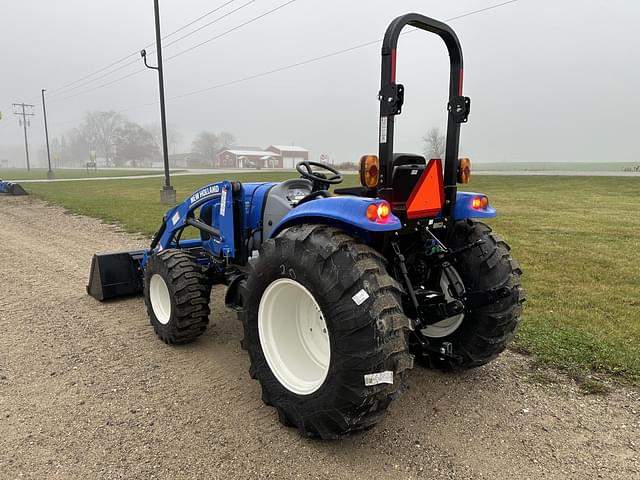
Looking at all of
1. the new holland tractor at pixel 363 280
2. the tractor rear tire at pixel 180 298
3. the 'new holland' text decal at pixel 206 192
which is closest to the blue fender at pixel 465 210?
the new holland tractor at pixel 363 280

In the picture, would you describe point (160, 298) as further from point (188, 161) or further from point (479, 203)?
point (188, 161)

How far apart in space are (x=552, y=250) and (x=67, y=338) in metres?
7.21

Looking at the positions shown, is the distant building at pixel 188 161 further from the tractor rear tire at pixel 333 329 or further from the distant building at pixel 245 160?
the tractor rear tire at pixel 333 329

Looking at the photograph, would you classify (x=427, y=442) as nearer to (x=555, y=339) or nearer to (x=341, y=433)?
(x=341, y=433)

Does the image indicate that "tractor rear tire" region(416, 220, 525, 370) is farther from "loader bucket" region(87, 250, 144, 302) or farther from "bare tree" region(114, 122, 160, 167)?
"bare tree" region(114, 122, 160, 167)

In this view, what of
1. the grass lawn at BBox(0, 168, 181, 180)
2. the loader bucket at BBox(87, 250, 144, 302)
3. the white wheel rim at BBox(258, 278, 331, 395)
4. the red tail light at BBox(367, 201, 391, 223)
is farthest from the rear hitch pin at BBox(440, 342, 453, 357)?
the grass lawn at BBox(0, 168, 181, 180)

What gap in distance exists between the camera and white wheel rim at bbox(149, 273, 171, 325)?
14.3 feet

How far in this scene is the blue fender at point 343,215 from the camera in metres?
2.51

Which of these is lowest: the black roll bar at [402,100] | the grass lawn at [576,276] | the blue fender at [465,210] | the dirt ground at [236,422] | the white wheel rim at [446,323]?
the dirt ground at [236,422]

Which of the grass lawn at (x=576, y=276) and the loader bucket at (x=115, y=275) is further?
the loader bucket at (x=115, y=275)

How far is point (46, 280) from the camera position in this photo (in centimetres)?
635

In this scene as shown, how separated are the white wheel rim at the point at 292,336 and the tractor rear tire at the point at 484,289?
3.31 ft

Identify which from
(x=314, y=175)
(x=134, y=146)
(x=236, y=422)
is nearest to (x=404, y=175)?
(x=314, y=175)

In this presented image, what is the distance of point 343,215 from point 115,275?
3.75 meters
